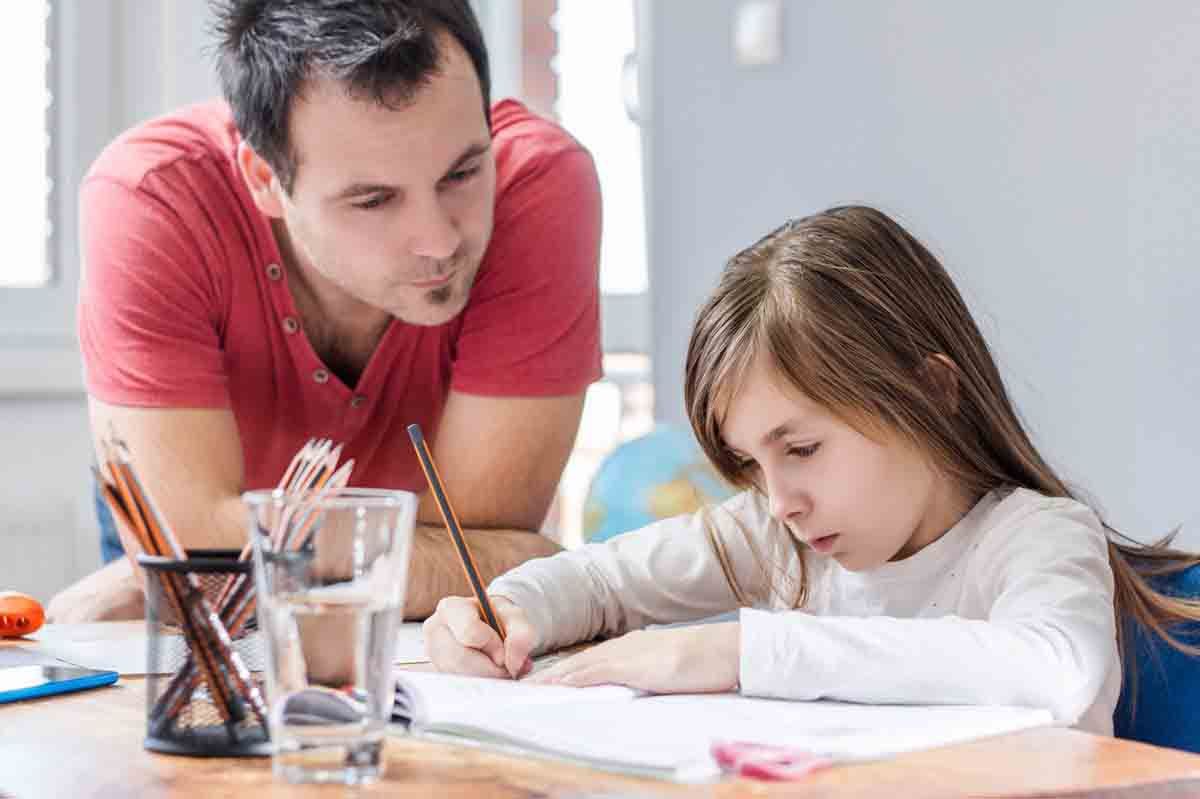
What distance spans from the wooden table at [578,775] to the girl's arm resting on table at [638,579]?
399mm

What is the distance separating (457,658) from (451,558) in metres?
0.49

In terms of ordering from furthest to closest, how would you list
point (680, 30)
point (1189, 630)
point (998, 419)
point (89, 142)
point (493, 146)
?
point (89, 142), point (680, 30), point (493, 146), point (998, 419), point (1189, 630)

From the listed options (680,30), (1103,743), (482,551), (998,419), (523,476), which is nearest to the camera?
(1103,743)

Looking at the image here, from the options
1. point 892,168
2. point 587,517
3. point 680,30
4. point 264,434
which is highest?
point 680,30

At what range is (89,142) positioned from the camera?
320cm

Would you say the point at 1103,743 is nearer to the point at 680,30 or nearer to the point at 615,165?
the point at 680,30

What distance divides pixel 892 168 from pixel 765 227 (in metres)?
0.44

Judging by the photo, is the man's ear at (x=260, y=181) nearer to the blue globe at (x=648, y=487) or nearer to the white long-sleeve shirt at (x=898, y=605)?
the blue globe at (x=648, y=487)

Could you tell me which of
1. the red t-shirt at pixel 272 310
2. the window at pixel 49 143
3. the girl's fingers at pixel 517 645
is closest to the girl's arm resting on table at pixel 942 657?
the girl's fingers at pixel 517 645

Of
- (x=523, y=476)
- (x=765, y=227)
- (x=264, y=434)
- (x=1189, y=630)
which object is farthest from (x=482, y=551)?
(x=765, y=227)

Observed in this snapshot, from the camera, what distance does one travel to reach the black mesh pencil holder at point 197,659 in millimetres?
800

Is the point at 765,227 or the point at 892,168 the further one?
the point at 765,227

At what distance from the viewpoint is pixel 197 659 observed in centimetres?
81

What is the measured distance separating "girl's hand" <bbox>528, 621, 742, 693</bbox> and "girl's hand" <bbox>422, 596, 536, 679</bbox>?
84mm
